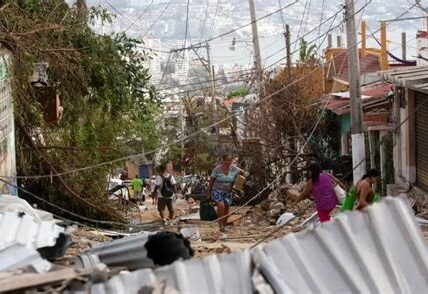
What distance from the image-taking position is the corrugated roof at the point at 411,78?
38.5 feet

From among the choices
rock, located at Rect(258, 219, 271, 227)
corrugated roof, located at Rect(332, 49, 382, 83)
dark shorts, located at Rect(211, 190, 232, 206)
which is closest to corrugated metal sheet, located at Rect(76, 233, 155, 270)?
dark shorts, located at Rect(211, 190, 232, 206)

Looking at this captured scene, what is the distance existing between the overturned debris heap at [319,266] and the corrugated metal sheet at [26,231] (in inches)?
57.0

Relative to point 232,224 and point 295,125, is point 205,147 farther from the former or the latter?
point 232,224

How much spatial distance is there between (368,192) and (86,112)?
8.65m

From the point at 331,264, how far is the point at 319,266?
1.9 inches

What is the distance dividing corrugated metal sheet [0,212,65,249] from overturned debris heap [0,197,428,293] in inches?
57.0

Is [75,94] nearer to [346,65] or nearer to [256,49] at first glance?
[256,49]

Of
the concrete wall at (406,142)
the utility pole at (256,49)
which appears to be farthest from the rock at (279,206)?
the utility pole at (256,49)

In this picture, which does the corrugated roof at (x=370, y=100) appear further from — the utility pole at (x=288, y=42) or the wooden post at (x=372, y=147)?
the utility pole at (x=288, y=42)

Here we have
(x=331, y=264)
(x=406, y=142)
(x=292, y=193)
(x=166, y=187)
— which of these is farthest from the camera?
(x=292, y=193)

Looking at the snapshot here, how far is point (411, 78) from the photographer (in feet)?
40.7

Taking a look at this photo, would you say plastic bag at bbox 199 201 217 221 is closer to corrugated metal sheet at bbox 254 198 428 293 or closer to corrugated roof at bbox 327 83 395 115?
corrugated roof at bbox 327 83 395 115

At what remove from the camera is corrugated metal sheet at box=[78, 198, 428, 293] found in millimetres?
3207

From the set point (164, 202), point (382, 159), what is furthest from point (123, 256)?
point (382, 159)
